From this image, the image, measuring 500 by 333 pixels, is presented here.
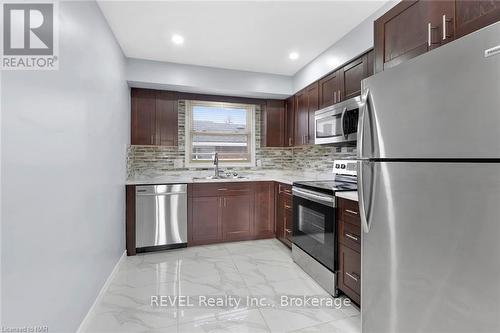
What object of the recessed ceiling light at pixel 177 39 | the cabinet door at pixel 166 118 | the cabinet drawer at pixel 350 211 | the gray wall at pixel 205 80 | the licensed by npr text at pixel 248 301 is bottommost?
the licensed by npr text at pixel 248 301

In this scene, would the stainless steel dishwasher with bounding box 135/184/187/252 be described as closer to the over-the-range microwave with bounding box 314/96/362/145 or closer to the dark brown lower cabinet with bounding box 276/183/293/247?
the dark brown lower cabinet with bounding box 276/183/293/247

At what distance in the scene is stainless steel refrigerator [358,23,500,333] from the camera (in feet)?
2.93

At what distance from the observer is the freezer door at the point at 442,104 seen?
0.88 m

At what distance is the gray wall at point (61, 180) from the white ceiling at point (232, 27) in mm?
366

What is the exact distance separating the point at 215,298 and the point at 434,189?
6.15 feet

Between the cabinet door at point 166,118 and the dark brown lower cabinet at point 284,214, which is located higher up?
the cabinet door at point 166,118

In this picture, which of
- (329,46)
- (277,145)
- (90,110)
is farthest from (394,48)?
(277,145)

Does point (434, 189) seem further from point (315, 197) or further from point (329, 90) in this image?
point (329, 90)

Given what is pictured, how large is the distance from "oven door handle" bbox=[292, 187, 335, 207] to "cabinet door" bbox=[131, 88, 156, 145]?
2.20m

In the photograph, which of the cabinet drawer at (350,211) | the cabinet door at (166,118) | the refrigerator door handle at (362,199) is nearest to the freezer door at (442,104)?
the refrigerator door handle at (362,199)

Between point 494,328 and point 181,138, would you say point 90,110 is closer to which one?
point 181,138

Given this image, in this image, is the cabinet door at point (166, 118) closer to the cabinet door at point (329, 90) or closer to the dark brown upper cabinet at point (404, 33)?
the cabinet door at point (329, 90)

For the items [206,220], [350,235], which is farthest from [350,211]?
[206,220]

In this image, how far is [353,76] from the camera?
2494mm
